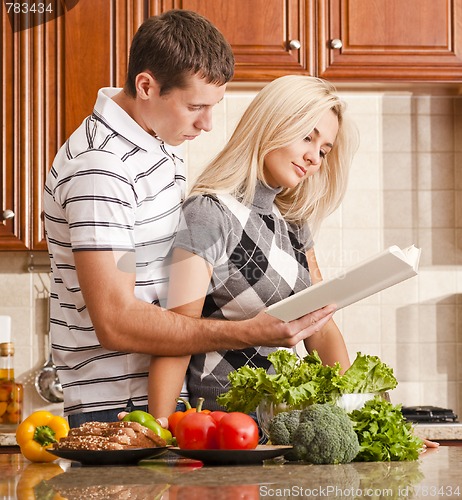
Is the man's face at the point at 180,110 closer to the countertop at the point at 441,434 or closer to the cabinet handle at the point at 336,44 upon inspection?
the cabinet handle at the point at 336,44

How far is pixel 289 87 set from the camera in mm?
1974

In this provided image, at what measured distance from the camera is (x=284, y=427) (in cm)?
131

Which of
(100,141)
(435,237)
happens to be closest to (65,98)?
(100,141)

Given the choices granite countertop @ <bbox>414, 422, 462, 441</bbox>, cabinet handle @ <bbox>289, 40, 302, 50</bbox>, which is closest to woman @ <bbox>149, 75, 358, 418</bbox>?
granite countertop @ <bbox>414, 422, 462, 441</bbox>

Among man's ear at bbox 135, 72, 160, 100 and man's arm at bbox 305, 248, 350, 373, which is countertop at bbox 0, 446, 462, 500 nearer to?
man's arm at bbox 305, 248, 350, 373

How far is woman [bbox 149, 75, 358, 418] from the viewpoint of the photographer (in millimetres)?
1807

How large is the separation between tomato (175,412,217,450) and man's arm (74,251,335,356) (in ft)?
1.44

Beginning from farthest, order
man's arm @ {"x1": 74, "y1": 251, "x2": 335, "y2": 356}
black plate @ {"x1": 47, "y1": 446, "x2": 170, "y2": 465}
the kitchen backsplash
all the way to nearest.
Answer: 1. the kitchen backsplash
2. man's arm @ {"x1": 74, "y1": 251, "x2": 335, "y2": 356}
3. black plate @ {"x1": 47, "y1": 446, "x2": 170, "y2": 465}

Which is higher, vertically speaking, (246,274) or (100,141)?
(100,141)

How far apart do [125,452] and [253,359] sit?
632 millimetres

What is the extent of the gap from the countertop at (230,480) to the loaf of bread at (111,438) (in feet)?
0.10

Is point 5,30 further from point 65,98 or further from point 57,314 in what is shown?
point 57,314

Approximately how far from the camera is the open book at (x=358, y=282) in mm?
1388

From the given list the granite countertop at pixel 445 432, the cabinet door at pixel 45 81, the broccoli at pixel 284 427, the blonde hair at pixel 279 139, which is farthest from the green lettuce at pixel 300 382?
the cabinet door at pixel 45 81
